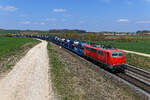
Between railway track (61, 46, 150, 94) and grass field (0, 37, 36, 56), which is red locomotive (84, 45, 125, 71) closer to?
railway track (61, 46, 150, 94)

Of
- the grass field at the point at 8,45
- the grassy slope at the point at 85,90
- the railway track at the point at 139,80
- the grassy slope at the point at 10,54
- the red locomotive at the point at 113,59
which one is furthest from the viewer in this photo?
the grass field at the point at 8,45

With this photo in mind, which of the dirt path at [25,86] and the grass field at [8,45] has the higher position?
the grass field at [8,45]

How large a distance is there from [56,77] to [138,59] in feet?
66.4

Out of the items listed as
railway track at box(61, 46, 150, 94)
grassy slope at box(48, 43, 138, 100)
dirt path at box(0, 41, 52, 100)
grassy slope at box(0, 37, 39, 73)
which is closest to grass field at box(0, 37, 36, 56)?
grassy slope at box(0, 37, 39, 73)

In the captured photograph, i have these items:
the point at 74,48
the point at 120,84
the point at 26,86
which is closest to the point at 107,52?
the point at 120,84

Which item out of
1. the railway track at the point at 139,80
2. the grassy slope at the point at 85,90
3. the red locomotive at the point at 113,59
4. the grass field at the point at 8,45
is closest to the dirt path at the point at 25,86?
the grassy slope at the point at 85,90

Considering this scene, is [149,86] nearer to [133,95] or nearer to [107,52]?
[133,95]

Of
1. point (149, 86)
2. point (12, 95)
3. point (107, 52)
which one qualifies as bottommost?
point (149, 86)

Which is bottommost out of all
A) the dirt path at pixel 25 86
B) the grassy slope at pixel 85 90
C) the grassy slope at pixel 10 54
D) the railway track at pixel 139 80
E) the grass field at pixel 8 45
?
the railway track at pixel 139 80

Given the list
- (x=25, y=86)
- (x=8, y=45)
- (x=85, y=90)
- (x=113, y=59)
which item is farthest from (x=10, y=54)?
(x=85, y=90)

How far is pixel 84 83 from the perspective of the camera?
16.2 metres

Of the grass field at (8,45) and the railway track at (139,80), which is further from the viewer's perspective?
the grass field at (8,45)

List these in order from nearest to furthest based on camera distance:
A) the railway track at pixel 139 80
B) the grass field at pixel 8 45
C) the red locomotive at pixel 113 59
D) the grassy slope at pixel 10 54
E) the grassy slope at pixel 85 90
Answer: the grassy slope at pixel 85 90 < the railway track at pixel 139 80 < the red locomotive at pixel 113 59 < the grassy slope at pixel 10 54 < the grass field at pixel 8 45

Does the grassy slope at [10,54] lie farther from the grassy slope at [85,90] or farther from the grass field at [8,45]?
the grassy slope at [85,90]
